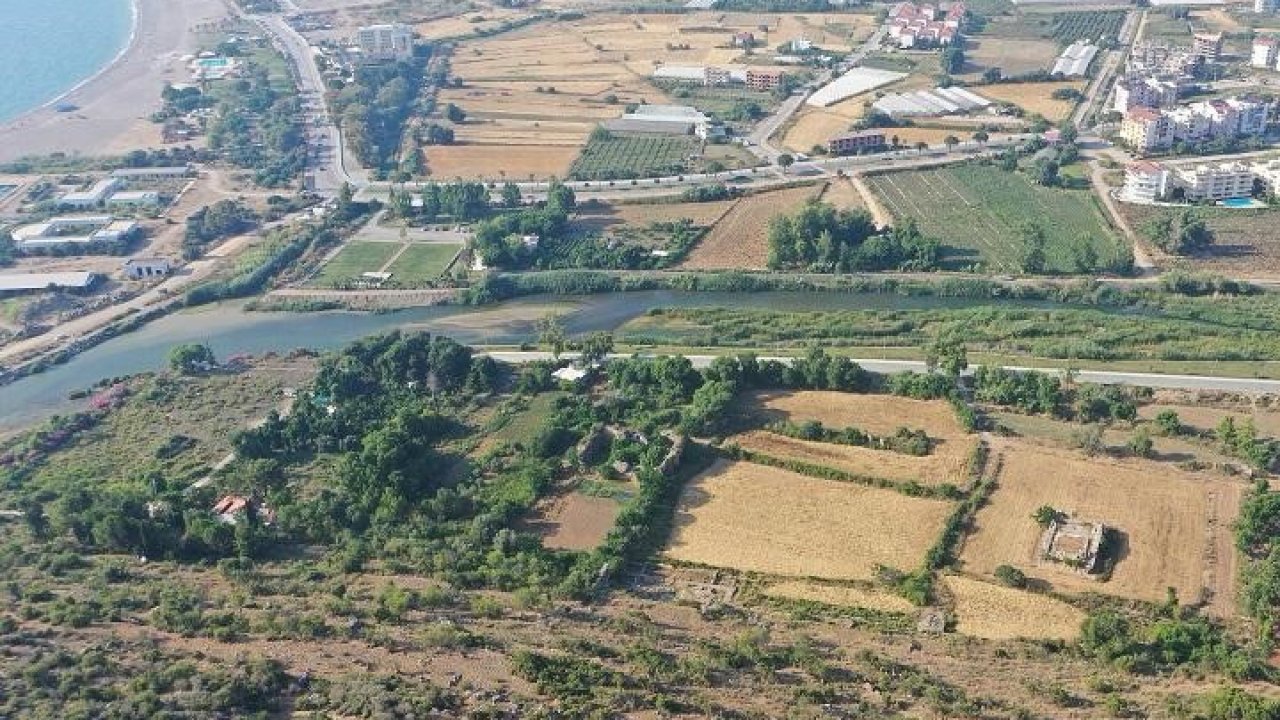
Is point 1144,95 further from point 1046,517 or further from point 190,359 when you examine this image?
point 190,359

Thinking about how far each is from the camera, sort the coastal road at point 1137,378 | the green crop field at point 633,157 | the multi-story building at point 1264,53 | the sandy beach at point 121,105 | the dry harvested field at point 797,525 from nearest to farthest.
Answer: the dry harvested field at point 797,525 → the coastal road at point 1137,378 → the green crop field at point 633,157 → the sandy beach at point 121,105 → the multi-story building at point 1264,53

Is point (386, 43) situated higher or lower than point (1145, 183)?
higher

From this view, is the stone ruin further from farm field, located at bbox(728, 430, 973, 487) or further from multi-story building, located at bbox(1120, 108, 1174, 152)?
multi-story building, located at bbox(1120, 108, 1174, 152)

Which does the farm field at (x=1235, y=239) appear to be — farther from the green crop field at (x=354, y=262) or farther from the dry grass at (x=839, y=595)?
the green crop field at (x=354, y=262)

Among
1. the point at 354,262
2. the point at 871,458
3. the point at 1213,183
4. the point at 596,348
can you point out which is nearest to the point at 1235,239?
the point at 1213,183

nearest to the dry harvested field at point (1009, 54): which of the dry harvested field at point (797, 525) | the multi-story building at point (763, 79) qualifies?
the multi-story building at point (763, 79)

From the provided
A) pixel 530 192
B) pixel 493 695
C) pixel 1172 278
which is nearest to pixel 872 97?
pixel 530 192
